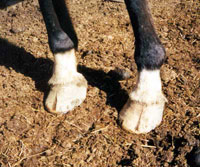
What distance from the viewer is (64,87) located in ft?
8.23

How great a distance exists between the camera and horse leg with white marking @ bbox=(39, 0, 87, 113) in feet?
8.07

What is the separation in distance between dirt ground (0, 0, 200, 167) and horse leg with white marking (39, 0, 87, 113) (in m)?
0.09

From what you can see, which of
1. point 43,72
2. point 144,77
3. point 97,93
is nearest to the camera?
point 144,77

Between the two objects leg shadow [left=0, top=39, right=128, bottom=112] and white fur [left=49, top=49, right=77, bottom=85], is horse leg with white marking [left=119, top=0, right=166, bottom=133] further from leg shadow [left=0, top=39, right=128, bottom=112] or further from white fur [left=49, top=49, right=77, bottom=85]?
white fur [left=49, top=49, right=77, bottom=85]

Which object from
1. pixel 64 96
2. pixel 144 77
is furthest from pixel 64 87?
pixel 144 77

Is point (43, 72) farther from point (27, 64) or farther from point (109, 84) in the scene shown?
point (109, 84)

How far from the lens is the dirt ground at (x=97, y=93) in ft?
7.25

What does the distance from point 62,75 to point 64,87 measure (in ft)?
0.34

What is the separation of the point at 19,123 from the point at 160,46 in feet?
4.11

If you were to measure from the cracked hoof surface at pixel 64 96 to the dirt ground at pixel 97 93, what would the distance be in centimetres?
7

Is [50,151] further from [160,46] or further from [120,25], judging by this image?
[120,25]

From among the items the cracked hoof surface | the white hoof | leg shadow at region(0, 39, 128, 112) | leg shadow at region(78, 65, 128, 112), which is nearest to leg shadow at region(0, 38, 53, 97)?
leg shadow at region(0, 39, 128, 112)

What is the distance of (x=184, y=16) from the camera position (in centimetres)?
368

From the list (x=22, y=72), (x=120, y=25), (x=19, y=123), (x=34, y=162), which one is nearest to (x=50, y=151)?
(x=34, y=162)
